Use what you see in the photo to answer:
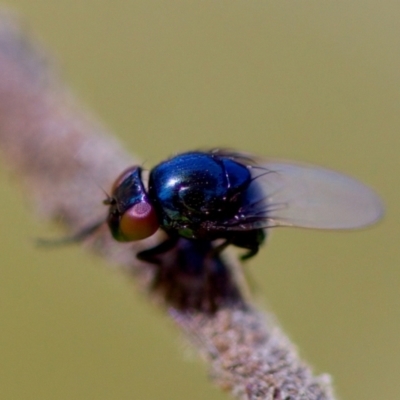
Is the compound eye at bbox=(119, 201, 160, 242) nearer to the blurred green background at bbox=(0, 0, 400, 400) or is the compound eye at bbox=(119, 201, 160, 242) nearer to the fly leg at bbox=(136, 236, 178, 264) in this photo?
the fly leg at bbox=(136, 236, 178, 264)

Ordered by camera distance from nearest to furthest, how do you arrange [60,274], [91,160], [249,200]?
[249,200] → [91,160] → [60,274]

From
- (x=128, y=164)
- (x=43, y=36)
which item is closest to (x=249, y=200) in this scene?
(x=128, y=164)

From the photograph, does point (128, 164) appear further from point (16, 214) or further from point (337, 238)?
point (337, 238)

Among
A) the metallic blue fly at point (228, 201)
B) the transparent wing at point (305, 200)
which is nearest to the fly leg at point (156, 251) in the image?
the metallic blue fly at point (228, 201)

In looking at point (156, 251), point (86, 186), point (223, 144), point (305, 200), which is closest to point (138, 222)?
point (156, 251)

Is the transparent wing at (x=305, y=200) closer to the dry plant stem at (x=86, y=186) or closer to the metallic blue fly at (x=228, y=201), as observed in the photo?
the metallic blue fly at (x=228, y=201)

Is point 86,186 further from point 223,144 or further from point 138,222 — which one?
point 223,144

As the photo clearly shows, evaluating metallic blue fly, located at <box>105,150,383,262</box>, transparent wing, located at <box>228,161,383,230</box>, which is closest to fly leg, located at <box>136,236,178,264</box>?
metallic blue fly, located at <box>105,150,383,262</box>
